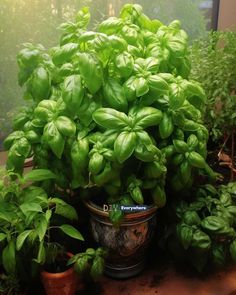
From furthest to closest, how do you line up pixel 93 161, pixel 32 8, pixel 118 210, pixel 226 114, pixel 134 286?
pixel 32 8
pixel 226 114
pixel 134 286
pixel 118 210
pixel 93 161

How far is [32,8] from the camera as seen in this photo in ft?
4.98

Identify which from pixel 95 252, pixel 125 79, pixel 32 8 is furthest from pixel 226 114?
pixel 32 8

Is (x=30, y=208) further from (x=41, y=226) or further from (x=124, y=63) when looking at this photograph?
(x=124, y=63)

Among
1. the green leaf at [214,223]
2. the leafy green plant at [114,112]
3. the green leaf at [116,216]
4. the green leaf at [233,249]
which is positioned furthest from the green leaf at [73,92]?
the green leaf at [233,249]

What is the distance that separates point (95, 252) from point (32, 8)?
1.02 metres

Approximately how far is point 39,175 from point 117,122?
11.7 inches

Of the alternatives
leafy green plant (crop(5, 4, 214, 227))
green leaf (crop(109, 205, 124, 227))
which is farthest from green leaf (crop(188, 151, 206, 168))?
green leaf (crop(109, 205, 124, 227))

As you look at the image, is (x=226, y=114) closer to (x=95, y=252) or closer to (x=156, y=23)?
(x=156, y=23)

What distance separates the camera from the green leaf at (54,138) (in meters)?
1.02

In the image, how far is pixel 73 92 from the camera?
1019 millimetres

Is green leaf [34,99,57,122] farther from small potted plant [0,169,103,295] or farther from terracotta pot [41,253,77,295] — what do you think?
terracotta pot [41,253,77,295]

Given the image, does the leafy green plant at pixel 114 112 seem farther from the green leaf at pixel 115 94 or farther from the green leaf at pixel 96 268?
the green leaf at pixel 96 268

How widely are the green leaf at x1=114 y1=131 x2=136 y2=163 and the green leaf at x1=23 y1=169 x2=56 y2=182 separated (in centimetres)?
26

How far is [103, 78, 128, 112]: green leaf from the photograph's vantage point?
104 cm
